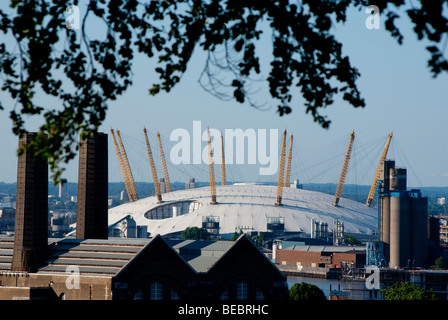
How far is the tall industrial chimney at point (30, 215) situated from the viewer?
208 feet

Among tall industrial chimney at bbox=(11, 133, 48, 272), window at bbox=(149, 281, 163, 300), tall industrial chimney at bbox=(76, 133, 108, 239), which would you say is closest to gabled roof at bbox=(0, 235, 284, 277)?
tall industrial chimney at bbox=(11, 133, 48, 272)

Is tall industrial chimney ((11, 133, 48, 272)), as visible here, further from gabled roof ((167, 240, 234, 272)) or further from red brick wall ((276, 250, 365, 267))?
red brick wall ((276, 250, 365, 267))

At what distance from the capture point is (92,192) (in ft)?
228

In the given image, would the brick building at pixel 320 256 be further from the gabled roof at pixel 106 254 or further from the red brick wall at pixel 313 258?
the gabled roof at pixel 106 254

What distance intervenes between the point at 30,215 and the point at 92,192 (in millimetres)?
6866

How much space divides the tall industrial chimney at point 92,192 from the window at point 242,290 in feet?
48.2

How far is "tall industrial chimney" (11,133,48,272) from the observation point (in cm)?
6325

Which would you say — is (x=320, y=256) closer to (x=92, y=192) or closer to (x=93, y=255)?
(x=92, y=192)

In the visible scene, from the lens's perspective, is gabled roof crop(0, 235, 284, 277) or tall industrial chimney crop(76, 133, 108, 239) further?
tall industrial chimney crop(76, 133, 108, 239)

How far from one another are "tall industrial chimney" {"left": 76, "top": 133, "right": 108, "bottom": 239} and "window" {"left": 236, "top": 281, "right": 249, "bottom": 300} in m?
14.7

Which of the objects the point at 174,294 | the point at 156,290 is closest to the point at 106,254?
the point at 156,290
